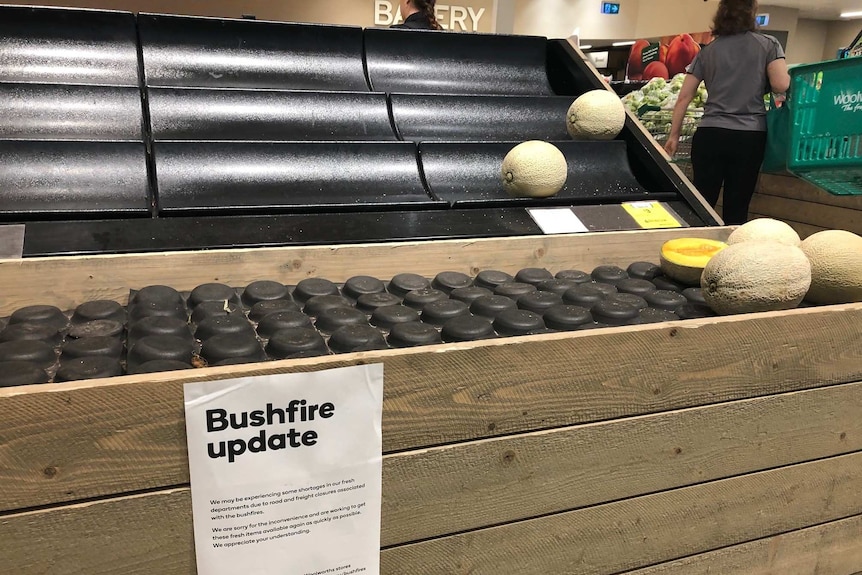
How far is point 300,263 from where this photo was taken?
4.88 ft

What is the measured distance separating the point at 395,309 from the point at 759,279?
2.24 ft

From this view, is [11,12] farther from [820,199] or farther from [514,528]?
[820,199]

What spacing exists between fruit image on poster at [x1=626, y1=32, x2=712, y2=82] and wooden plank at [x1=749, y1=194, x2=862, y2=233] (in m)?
1.34

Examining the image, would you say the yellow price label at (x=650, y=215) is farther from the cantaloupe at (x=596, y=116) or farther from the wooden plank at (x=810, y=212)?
the wooden plank at (x=810, y=212)

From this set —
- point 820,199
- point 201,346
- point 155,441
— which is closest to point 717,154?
point 820,199

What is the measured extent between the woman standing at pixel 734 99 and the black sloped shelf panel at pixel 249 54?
5.66 ft

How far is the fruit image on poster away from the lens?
197 inches

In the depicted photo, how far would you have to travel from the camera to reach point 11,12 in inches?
76.5

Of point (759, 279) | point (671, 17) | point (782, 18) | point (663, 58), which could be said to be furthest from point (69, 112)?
point (782, 18)

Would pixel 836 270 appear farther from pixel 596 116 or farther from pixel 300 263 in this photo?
pixel 300 263

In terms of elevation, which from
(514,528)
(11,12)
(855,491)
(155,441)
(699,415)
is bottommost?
(855,491)

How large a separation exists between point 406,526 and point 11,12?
184 centimetres

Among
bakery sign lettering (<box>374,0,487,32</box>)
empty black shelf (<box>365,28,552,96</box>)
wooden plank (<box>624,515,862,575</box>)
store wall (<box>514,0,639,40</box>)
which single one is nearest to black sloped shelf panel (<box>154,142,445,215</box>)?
empty black shelf (<box>365,28,552,96</box>)

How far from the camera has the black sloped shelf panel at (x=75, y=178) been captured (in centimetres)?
159
